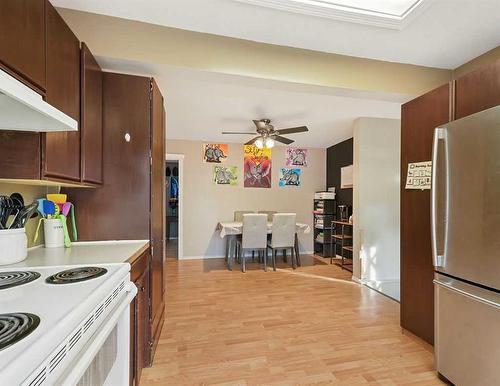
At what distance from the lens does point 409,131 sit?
2.09m

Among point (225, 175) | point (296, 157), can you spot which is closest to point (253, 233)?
point (225, 175)

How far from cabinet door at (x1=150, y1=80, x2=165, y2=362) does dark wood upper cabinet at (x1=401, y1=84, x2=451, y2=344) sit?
208 cm

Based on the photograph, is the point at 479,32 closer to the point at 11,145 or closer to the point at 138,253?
the point at 138,253

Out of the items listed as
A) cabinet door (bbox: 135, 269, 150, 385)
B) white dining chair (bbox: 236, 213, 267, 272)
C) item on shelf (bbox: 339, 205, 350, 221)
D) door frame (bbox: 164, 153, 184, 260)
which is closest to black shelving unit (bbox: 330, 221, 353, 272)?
item on shelf (bbox: 339, 205, 350, 221)

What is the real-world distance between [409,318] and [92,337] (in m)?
2.38

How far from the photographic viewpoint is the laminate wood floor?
5.47 ft

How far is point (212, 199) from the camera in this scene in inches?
198

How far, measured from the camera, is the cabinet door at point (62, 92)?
117 cm

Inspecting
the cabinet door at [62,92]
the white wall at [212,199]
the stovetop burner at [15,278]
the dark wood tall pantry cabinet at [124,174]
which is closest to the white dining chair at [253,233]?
the white wall at [212,199]

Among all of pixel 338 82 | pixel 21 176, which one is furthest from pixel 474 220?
pixel 21 176

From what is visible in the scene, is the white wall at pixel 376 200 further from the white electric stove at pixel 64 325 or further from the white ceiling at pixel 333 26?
the white electric stove at pixel 64 325

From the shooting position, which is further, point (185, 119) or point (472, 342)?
point (185, 119)

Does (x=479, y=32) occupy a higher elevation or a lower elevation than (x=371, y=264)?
higher

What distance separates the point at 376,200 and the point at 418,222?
1769mm
